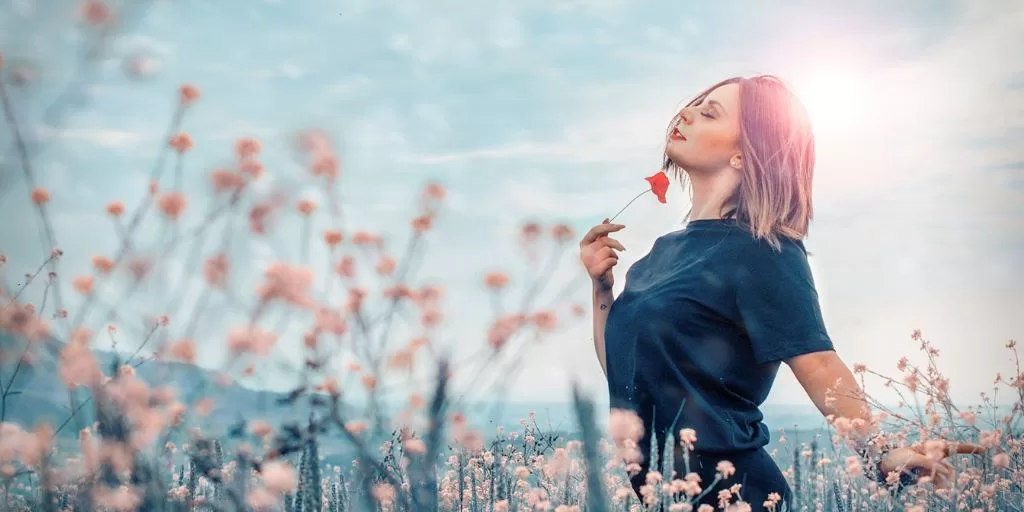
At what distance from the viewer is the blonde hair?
2355 millimetres

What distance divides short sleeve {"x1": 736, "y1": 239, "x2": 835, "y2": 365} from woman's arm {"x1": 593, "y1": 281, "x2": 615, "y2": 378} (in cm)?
54

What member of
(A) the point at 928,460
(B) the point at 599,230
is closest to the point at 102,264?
(B) the point at 599,230

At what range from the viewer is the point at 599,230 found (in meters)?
2.53

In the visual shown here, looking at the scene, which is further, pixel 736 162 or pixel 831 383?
pixel 736 162

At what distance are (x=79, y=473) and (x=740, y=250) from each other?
173 cm

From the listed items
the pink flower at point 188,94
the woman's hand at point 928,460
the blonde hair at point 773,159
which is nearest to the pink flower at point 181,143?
the pink flower at point 188,94

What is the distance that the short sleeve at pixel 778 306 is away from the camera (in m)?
2.05

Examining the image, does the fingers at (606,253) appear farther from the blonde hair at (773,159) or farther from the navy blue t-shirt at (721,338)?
the blonde hair at (773,159)

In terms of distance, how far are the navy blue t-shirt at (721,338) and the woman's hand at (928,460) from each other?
0.97 ft

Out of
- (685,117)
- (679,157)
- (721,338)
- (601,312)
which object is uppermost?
(685,117)

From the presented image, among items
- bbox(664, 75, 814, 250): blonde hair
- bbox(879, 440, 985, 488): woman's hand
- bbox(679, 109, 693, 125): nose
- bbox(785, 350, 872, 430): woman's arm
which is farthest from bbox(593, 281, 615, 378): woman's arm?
bbox(879, 440, 985, 488): woman's hand

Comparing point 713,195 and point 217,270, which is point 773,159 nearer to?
point 713,195

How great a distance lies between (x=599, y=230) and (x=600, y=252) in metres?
0.07

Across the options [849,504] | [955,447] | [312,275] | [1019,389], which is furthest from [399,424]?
[1019,389]
